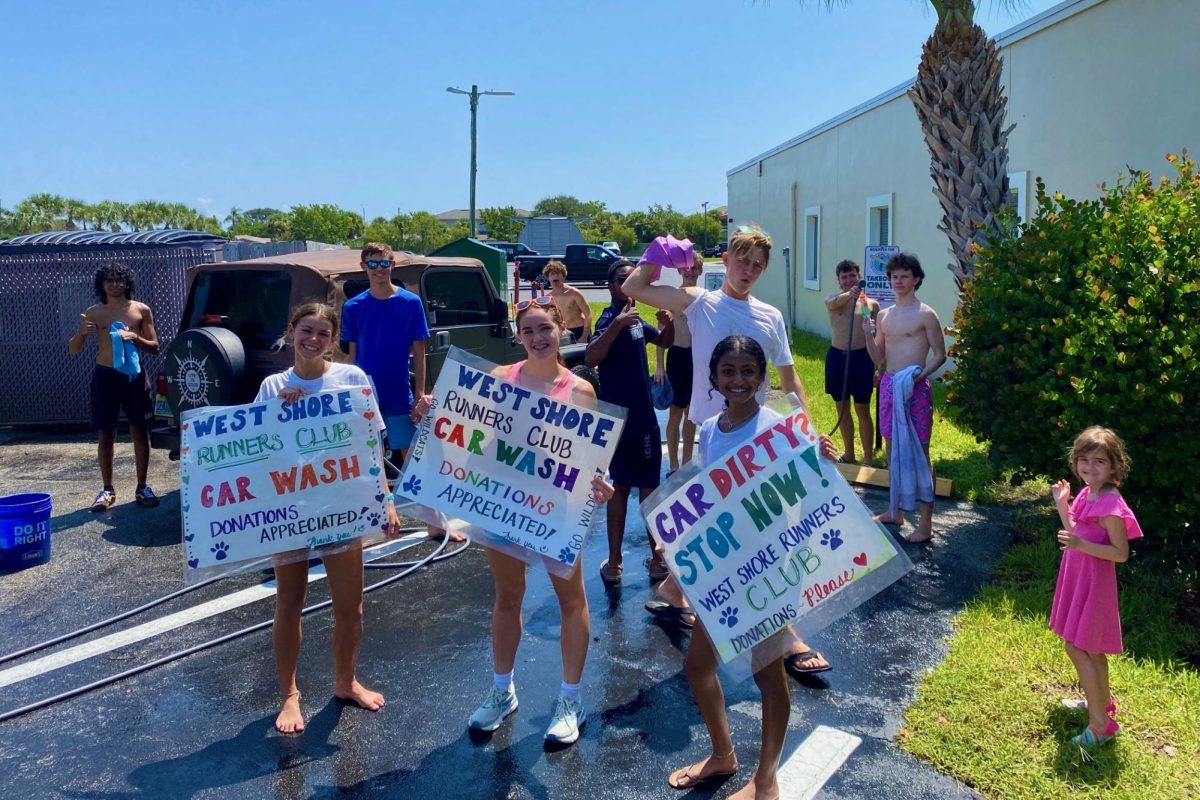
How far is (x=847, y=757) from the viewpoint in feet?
11.8

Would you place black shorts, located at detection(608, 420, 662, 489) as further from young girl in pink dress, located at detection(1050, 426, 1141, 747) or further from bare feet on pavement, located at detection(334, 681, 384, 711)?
young girl in pink dress, located at detection(1050, 426, 1141, 747)

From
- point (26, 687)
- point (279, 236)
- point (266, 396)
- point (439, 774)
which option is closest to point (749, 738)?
point (439, 774)

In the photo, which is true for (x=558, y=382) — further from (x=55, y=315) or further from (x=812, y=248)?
(x=812, y=248)

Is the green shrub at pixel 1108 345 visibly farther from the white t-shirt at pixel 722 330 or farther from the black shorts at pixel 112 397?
the black shorts at pixel 112 397

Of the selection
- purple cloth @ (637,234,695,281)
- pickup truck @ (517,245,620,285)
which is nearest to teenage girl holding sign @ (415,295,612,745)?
purple cloth @ (637,234,695,281)

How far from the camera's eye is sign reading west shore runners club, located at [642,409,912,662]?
3127 mm

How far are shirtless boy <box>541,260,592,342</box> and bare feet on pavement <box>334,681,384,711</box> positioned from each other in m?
Answer: 5.96

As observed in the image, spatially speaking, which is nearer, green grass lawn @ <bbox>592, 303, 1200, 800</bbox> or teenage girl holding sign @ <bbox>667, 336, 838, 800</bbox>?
teenage girl holding sign @ <bbox>667, 336, 838, 800</bbox>

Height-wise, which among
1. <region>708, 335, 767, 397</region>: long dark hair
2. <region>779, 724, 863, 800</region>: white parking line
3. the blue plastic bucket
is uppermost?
<region>708, 335, 767, 397</region>: long dark hair

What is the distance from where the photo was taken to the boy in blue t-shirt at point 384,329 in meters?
5.93

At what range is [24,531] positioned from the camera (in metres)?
5.86

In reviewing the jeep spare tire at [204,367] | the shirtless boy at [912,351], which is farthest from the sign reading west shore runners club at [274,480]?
the shirtless boy at [912,351]

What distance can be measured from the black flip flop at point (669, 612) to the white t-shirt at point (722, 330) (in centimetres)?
115

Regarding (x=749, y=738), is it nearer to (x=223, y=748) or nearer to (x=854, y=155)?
(x=223, y=748)
